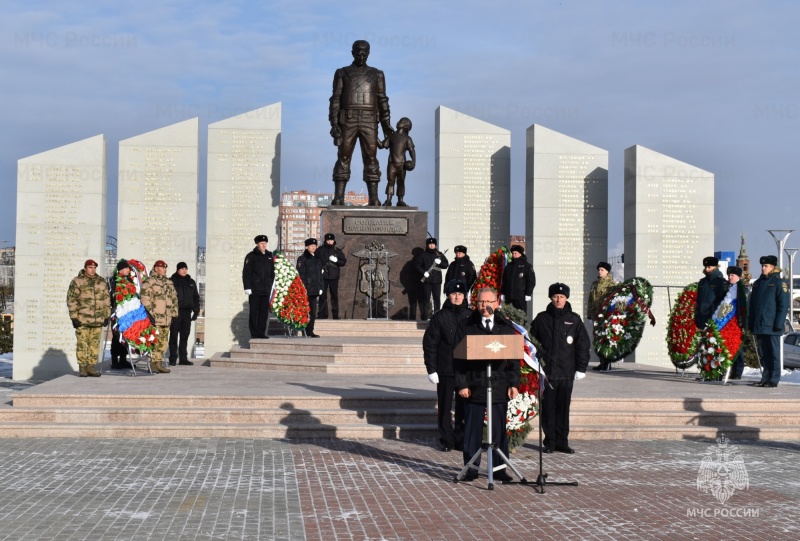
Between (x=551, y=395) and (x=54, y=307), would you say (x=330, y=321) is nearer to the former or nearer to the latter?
(x=54, y=307)

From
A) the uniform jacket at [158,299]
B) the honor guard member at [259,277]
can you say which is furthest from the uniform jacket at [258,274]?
the uniform jacket at [158,299]

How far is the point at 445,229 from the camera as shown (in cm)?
2308

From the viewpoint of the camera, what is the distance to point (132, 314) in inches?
578

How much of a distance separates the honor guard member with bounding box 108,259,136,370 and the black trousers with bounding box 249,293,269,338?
2.26 m

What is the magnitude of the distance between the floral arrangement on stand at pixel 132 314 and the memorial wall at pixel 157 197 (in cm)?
741

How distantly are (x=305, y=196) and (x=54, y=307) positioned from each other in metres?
65.8

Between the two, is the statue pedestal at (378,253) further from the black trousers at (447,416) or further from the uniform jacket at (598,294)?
the black trousers at (447,416)

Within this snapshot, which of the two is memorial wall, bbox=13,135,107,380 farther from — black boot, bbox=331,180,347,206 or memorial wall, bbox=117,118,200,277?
black boot, bbox=331,180,347,206

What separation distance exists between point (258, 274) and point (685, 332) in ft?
23.6

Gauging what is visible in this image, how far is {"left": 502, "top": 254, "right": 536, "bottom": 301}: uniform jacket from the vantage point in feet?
55.0

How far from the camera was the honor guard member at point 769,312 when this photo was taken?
14109 mm

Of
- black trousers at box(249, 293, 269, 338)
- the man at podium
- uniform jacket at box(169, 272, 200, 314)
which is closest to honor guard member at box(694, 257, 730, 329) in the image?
black trousers at box(249, 293, 269, 338)

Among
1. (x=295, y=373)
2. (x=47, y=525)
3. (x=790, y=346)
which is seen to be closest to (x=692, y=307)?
(x=295, y=373)

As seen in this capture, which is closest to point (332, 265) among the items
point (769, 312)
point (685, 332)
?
point (685, 332)
